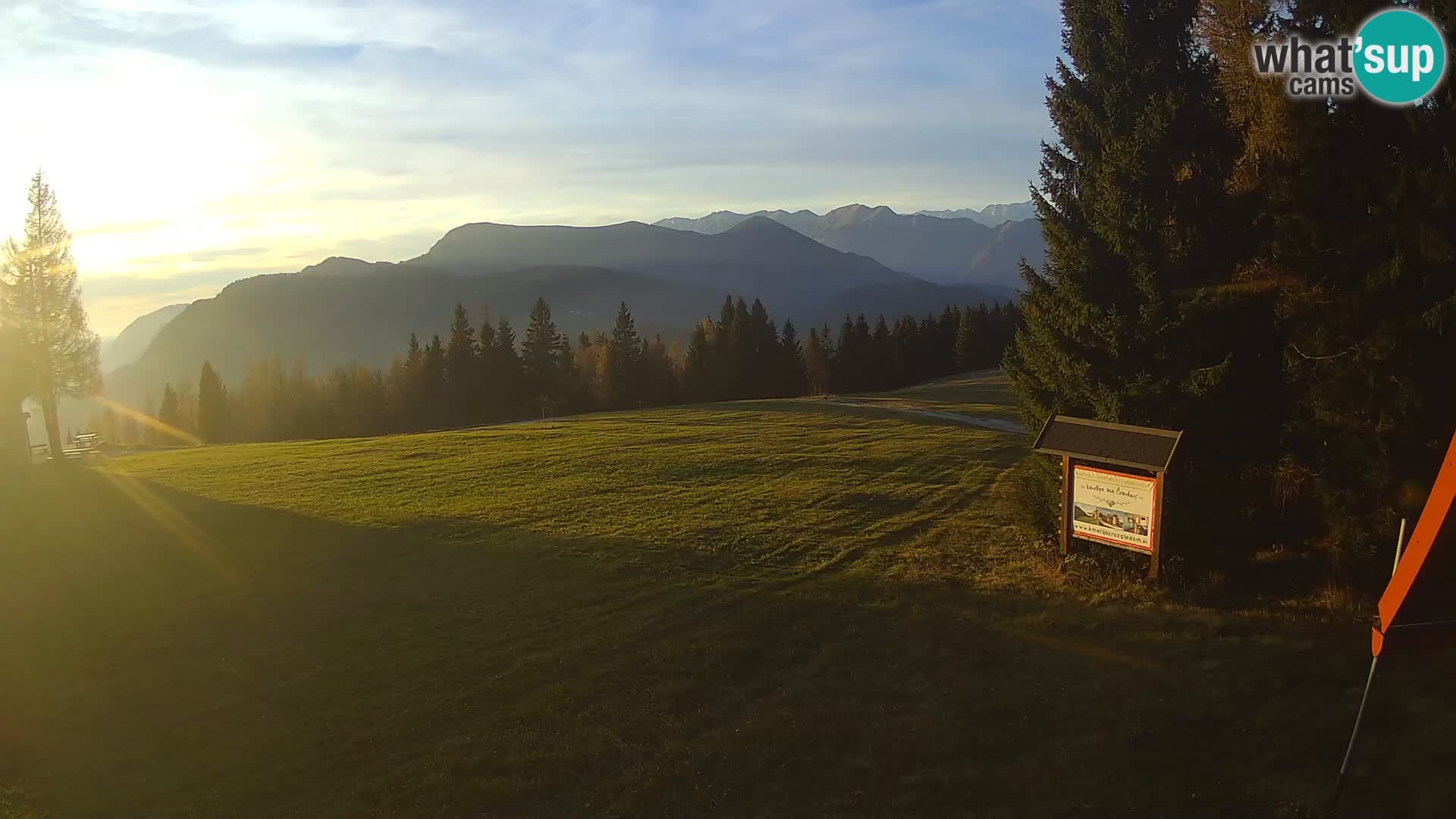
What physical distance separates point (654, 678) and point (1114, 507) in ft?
29.7

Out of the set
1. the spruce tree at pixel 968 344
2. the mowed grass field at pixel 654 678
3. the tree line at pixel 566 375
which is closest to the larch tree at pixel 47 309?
the mowed grass field at pixel 654 678

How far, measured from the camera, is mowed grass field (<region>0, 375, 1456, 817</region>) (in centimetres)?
911

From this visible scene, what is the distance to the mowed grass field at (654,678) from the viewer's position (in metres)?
9.11

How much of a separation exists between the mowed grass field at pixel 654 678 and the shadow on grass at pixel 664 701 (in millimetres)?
51

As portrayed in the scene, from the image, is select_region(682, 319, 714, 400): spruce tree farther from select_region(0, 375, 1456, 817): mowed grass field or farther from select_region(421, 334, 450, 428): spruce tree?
select_region(0, 375, 1456, 817): mowed grass field

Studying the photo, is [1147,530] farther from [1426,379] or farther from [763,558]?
[763,558]

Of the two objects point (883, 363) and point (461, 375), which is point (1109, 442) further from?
point (883, 363)

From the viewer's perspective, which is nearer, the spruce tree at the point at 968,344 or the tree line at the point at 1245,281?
the tree line at the point at 1245,281

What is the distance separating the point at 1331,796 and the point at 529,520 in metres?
17.9

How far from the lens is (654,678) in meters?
12.2

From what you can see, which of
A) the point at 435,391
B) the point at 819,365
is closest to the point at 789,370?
the point at 819,365

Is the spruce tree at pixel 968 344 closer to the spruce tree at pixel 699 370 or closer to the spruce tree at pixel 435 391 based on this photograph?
the spruce tree at pixel 699 370

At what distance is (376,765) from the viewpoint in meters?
9.95

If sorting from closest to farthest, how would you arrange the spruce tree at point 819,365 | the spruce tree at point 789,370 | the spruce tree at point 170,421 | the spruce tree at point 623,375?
the spruce tree at point 623,375 < the spruce tree at point 789,370 < the spruce tree at point 819,365 < the spruce tree at point 170,421
